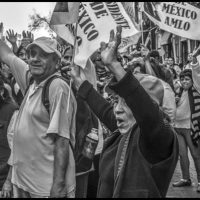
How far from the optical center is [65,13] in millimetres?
4094

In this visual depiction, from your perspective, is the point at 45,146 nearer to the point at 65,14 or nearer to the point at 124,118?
the point at 124,118

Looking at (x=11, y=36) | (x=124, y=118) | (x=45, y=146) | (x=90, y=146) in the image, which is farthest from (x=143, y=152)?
(x=11, y=36)

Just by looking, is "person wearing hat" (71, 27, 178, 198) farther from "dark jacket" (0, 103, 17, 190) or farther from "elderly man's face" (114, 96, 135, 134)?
"dark jacket" (0, 103, 17, 190)

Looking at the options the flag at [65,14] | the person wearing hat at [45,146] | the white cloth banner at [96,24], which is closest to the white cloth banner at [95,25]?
the white cloth banner at [96,24]

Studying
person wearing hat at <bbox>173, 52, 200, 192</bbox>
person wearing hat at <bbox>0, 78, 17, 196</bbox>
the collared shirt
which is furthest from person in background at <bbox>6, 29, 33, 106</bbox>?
person wearing hat at <bbox>173, 52, 200, 192</bbox>

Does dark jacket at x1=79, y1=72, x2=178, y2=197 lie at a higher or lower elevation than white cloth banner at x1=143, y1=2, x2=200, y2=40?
lower

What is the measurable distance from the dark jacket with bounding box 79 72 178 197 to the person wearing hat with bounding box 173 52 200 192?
5.30m

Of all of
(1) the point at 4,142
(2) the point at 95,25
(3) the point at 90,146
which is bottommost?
(1) the point at 4,142

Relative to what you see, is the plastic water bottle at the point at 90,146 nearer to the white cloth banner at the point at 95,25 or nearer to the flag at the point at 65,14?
the white cloth banner at the point at 95,25

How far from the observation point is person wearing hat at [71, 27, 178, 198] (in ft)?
8.64

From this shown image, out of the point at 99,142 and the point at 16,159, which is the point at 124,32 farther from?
the point at 16,159

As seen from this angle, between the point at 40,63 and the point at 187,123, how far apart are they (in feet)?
15.8

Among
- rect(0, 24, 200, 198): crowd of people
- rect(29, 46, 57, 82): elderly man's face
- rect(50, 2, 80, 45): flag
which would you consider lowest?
rect(0, 24, 200, 198): crowd of people

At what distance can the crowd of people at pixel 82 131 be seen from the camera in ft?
8.99
